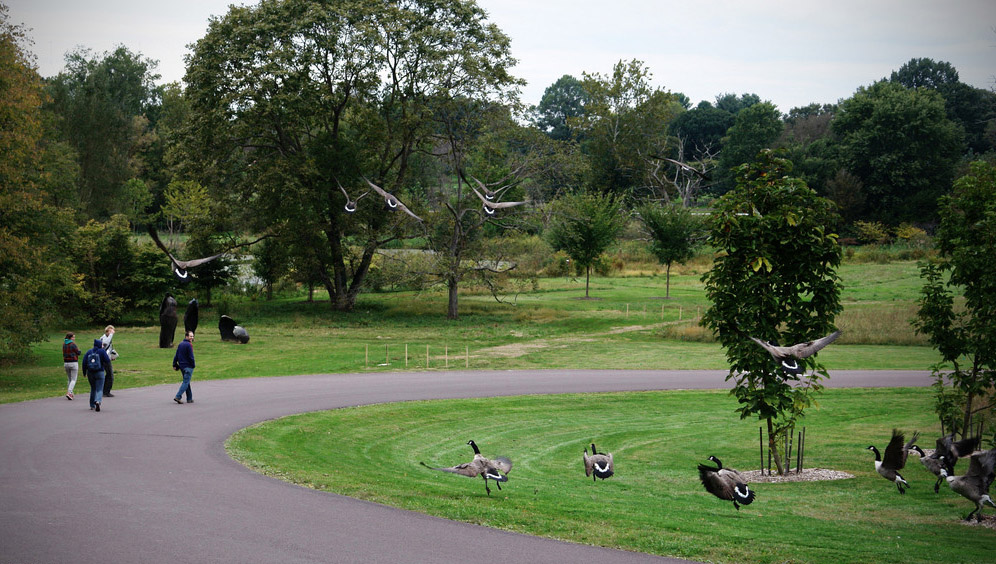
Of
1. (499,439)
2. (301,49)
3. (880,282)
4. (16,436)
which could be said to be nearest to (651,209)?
(880,282)

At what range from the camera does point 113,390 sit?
75.0 ft

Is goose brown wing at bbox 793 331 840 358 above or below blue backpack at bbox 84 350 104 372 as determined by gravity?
above

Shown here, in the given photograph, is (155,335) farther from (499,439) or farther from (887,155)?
(887,155)

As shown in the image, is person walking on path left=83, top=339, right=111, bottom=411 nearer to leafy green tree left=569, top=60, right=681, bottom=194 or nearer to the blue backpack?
the blue backpack

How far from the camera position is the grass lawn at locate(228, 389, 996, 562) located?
32.0 ft

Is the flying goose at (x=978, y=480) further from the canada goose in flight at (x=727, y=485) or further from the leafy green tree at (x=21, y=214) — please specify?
the leafy green tree at (x=21, y=214)

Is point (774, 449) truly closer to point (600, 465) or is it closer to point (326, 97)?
point (600, 465)

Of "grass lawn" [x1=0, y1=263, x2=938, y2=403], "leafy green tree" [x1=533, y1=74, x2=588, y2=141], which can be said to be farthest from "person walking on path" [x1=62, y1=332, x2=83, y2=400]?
"leafy green tree" [x1=533, y1=74, x2=588, y2=141]

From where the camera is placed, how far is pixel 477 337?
131ft

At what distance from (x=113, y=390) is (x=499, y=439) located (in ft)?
40.0

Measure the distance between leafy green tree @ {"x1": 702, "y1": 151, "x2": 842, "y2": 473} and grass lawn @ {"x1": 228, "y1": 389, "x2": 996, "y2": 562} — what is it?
208 cm

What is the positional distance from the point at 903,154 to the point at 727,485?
80.7 meters

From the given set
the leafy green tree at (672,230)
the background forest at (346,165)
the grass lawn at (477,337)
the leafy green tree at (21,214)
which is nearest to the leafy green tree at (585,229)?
the background forest at (346,165)

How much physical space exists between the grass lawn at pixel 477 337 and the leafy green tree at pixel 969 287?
12.9m
